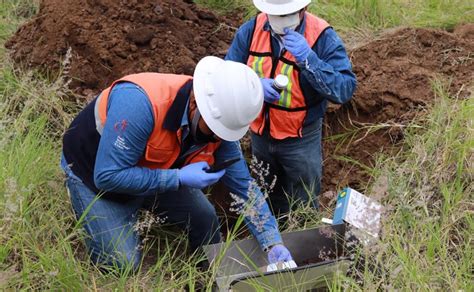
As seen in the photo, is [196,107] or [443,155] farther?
[443,155]

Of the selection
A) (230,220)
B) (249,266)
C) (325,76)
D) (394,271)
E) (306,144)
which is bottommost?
(230,220)

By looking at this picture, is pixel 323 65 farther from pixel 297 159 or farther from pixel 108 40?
pixel 108 40

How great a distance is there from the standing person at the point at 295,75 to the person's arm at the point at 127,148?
754mm

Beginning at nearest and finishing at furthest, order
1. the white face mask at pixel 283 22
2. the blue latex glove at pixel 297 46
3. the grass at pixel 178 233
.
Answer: the grass at pixel 178 233 < the blue latex glove at pixel 297 46 < the white face mask at pixel 283 22

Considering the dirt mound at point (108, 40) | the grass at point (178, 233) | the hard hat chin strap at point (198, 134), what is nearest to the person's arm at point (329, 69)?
the grass at point (178, 233)

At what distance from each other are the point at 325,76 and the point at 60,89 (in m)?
1.99

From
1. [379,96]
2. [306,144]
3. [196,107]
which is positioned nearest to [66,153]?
[196,107]

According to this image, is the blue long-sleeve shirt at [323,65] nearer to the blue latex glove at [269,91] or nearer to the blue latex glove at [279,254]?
the blue latex glove at [269,91]

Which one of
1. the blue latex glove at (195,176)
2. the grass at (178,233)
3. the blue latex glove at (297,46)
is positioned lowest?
the grass at (178,233)

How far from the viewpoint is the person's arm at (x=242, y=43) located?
3.42m

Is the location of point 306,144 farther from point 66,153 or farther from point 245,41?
point 66,153

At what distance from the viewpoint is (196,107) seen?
2.72 meters

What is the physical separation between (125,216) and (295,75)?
1.16 m

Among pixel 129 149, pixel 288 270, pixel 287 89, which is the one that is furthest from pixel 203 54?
pixel 288 270
